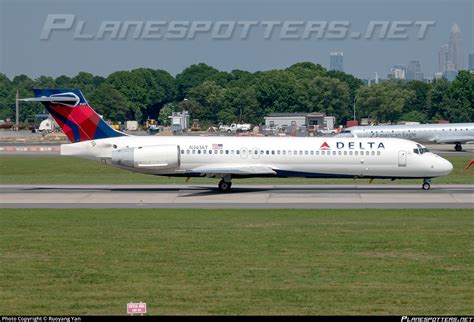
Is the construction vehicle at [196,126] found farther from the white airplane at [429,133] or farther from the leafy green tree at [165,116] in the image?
the white airplane at [429,133]

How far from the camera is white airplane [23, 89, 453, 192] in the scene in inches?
1642

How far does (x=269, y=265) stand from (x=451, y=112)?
139 meters

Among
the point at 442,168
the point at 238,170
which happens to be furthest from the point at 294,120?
the point at 238,170

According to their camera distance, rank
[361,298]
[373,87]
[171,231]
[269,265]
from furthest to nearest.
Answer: [373,87], [171,231], [269,265], [361,298]

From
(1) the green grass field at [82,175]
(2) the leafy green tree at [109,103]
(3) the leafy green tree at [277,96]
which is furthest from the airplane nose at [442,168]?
(2) the leafy green tree at [109,103]

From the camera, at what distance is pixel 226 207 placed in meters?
35.2

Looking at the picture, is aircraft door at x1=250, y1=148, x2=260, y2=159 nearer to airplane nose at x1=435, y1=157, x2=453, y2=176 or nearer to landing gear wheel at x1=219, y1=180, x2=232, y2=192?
landing gear wheel at x1=219, y1=180, x2=232, y2=192

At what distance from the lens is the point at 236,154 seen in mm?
42188

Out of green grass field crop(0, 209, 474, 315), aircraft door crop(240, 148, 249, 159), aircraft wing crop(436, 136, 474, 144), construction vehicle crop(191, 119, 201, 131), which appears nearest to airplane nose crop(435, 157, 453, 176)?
aircraft door crop(240, 148, 249, 159)

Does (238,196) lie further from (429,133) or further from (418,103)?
(418,103)

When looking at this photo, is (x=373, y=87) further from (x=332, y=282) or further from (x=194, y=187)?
(x=332, y=282)

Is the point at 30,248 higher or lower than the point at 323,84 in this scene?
lower

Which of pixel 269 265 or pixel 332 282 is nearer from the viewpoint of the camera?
pixel 332 282

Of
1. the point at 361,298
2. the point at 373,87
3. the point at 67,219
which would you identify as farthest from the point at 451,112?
the point at 361,298
